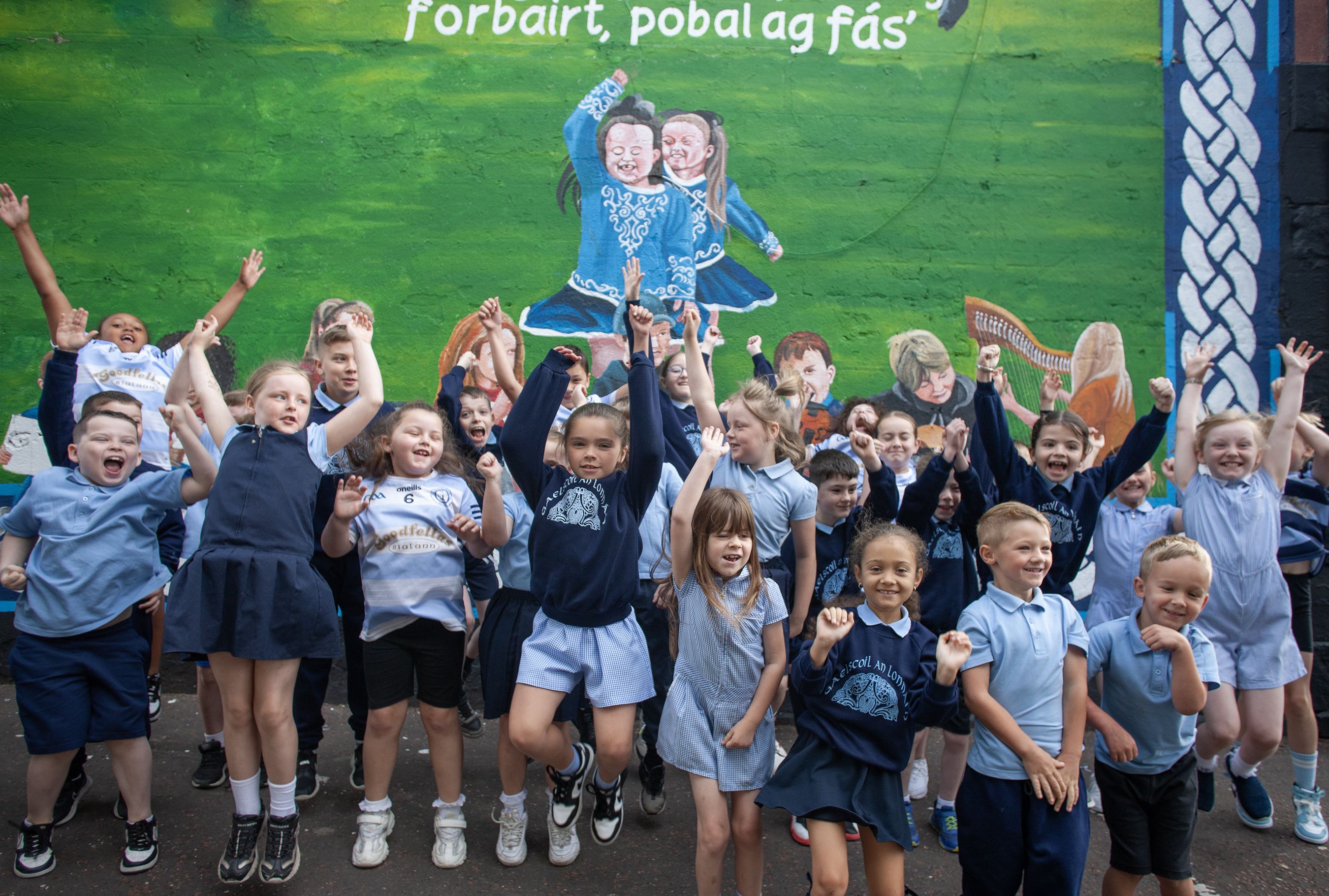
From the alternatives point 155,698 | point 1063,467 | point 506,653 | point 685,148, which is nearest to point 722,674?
point 506,653

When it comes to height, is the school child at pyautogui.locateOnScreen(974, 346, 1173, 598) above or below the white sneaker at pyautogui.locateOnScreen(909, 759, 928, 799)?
above

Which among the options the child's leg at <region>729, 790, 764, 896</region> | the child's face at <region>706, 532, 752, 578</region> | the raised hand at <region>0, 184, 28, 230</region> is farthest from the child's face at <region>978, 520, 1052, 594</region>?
the raised hand at <region>0, 184, 28, 230</region>

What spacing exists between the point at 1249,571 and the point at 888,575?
1940 millimetres

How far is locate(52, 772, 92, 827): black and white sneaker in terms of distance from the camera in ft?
10.4

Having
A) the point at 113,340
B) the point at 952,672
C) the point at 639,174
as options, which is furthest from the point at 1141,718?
the point at 113,340

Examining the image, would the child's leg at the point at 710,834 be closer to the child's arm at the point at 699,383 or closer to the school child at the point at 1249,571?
the child's arm at the point at 699,383

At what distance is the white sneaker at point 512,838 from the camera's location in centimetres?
300

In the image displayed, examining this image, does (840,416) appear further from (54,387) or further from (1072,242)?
(54,387)

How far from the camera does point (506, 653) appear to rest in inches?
122

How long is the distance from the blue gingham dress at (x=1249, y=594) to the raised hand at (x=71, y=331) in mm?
4467

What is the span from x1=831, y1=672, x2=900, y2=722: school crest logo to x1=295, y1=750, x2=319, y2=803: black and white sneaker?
7.22 ft

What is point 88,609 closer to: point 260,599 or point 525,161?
point 260,599

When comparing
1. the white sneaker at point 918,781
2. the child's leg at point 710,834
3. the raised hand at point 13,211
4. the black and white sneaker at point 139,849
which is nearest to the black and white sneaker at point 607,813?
the child's leg at point 710,834

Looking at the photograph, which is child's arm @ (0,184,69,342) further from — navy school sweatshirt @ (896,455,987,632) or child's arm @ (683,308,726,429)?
navy school sweatshirt @ (896,455,987,632)
